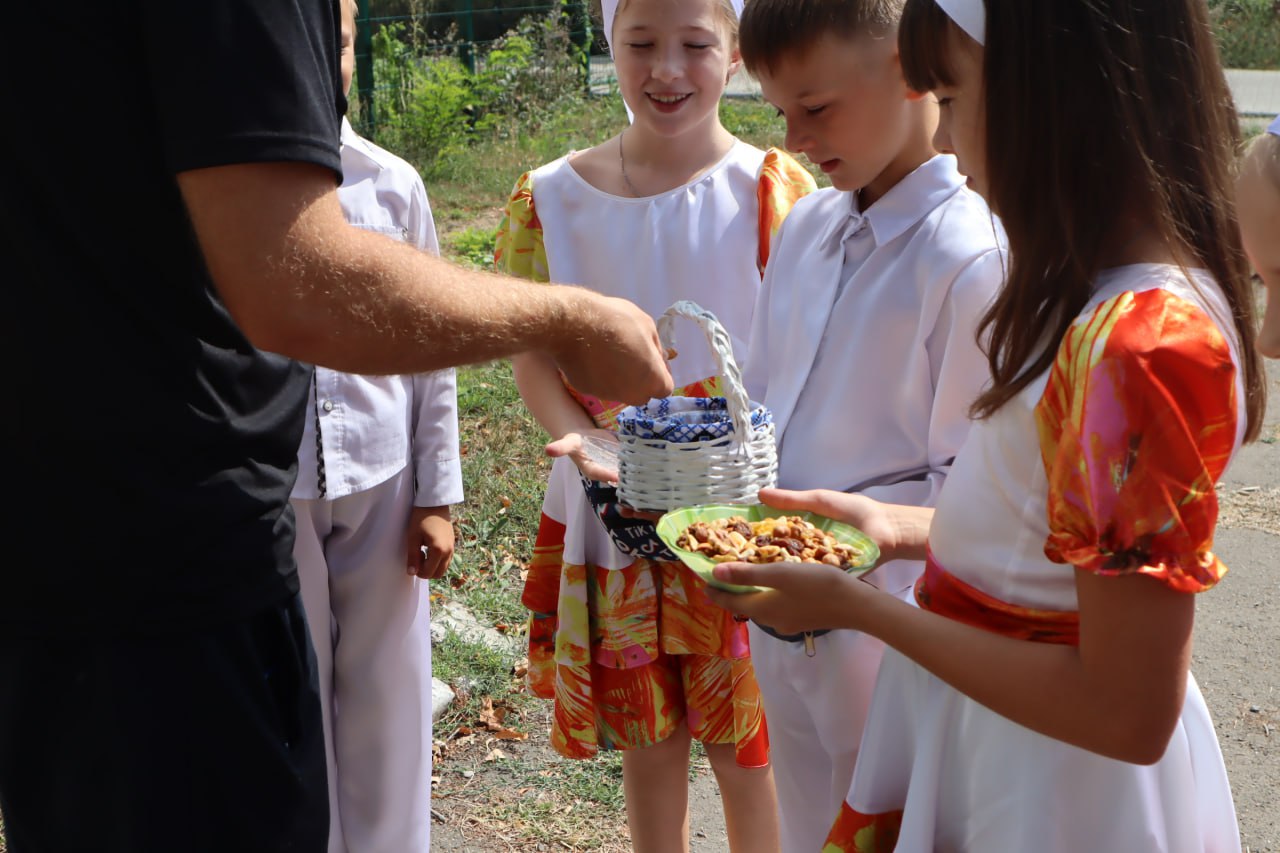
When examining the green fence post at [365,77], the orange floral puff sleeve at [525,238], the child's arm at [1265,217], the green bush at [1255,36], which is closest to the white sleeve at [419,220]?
the orange floral puff sleeve at [525,238]

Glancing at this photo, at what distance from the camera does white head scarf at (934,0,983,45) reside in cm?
153

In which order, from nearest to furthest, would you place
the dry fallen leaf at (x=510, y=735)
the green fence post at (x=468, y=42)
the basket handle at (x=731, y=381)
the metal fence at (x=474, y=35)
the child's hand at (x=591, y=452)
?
the basket handle at (x=731, y=381) < the child's hand at (x=591, y=452) < the dry fallen leaf at (x=510, y=735) < the metal fence at (x=474, y=35) < the green fence post at (x=468, y=42)

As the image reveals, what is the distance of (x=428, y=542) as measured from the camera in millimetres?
2854

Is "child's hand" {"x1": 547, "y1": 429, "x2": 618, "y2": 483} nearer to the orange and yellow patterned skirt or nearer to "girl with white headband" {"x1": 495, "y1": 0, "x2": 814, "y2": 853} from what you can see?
"girl with white headband" {"x1": 495, "y1": 0, "x2": 814, "y2": 853}

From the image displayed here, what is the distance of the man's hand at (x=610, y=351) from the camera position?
187 cm

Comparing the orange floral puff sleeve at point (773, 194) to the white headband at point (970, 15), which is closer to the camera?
the white headband at point (970, 15)

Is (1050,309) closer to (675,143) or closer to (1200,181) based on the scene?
(1200,181)

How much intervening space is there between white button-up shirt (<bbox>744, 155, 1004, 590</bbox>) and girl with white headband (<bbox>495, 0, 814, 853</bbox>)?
1.51 feet

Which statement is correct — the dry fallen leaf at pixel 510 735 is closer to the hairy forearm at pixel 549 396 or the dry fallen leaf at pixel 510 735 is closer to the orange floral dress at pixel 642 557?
the orange floral dress at pixel 642 557

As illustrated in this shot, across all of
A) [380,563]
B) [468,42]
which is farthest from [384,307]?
[468,42]

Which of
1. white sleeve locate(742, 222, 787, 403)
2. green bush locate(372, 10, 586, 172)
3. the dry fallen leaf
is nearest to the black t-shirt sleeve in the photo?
white sleeve locate(742, 222, 787, 403)

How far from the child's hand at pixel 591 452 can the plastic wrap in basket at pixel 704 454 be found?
209 millimetres

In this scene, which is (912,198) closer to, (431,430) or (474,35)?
(431,430)

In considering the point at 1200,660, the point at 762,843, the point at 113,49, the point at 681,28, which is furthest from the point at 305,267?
the point at 1200,660
